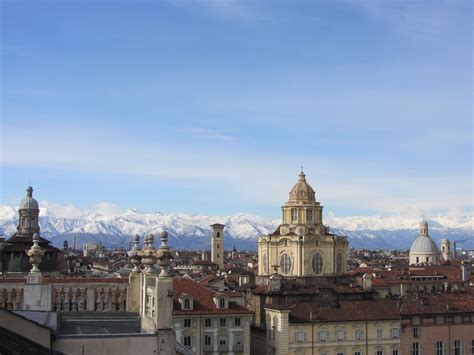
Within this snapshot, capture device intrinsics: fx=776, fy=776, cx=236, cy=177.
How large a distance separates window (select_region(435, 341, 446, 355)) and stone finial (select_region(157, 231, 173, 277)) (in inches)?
2148

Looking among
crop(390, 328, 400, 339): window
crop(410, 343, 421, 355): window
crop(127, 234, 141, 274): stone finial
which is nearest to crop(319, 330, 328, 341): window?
crop(390, 328, 400, 339): window

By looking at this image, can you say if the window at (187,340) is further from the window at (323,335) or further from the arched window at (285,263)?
the arched window at (285,263)

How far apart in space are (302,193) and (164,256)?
84126 mm

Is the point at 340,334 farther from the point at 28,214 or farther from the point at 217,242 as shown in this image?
the point at 217,242

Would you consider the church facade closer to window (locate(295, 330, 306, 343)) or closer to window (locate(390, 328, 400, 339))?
window (locate(390, 328, 400, 339))

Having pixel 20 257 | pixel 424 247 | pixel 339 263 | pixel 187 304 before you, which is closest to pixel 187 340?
pixel 187 304

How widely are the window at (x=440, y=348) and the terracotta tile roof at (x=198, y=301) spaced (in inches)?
673

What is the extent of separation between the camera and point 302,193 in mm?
96125

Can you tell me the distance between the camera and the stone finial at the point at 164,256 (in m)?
12.1

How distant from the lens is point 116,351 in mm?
11172

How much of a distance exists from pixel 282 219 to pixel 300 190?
4.34 metres

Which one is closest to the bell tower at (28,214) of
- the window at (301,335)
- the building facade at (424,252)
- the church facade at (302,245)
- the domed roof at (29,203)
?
the domed roof at (29,203)

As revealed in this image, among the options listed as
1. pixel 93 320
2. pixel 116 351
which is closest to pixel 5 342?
pixel 116 351

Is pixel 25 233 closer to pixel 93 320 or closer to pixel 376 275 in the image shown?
pixel 376 275
